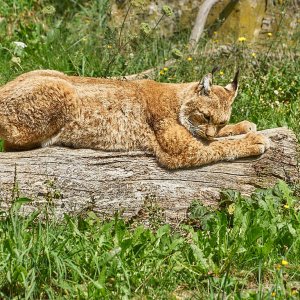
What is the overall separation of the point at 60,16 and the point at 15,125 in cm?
486

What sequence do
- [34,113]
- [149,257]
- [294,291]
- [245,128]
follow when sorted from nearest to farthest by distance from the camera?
[294,291]
[149,257]
[34,113]
[245,128]

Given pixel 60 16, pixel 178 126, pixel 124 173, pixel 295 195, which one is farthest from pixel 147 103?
pixel 60 16

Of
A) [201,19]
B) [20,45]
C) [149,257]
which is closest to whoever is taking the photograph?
[149,257]

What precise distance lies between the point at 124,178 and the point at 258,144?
1287mm

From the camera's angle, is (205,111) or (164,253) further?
(205,111)

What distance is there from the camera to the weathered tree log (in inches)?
253

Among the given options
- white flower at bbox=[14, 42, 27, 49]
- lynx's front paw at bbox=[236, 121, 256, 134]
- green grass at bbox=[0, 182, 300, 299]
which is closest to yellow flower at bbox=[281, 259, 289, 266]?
green grass at bbox=[0, 182, 300, 299]

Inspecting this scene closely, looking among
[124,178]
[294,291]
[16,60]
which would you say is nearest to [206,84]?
[124,178]

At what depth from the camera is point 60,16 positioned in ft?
37.2

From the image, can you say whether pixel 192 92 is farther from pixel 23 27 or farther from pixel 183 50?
pixel 23 27

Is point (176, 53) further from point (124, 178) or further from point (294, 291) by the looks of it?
point (294, 291)

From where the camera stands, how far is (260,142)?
6.84 m

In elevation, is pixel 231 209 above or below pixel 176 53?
below

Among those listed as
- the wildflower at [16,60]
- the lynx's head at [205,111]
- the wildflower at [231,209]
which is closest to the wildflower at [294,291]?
the wildflower at [231,209]
